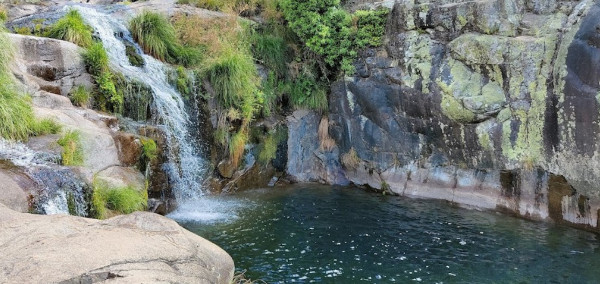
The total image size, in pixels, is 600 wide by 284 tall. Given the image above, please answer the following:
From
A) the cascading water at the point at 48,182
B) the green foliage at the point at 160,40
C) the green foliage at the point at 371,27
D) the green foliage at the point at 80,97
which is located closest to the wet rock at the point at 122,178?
the cascading water at the point at 48,182

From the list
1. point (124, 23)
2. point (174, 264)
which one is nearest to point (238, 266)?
point (174, 264)

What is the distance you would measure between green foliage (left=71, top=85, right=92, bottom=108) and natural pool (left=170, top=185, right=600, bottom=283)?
3.01 m

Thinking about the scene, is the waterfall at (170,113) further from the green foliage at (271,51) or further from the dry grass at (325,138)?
the dry grass at (325,138)

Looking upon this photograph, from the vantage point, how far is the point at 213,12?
1375 cm

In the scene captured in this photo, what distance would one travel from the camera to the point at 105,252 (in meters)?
3.57

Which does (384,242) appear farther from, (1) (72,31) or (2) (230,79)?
(1) (72,31)

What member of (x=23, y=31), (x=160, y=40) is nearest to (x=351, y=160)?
(x=160, y=40)

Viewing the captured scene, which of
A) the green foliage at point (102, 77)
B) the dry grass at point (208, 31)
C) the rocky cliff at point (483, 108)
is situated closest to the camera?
the rocky cliff at point (483, 108)

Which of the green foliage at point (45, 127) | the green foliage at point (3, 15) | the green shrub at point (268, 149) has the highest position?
the green foliage at point (3, 15)

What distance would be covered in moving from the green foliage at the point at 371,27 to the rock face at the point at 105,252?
9155 millimetres

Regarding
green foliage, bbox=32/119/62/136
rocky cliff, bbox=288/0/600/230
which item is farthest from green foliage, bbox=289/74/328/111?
green foliage, bbox=32/119/62/136

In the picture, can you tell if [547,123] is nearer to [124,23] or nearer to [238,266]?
[238,266]

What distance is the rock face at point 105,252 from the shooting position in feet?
10.7

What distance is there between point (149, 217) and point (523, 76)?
28.9ft
